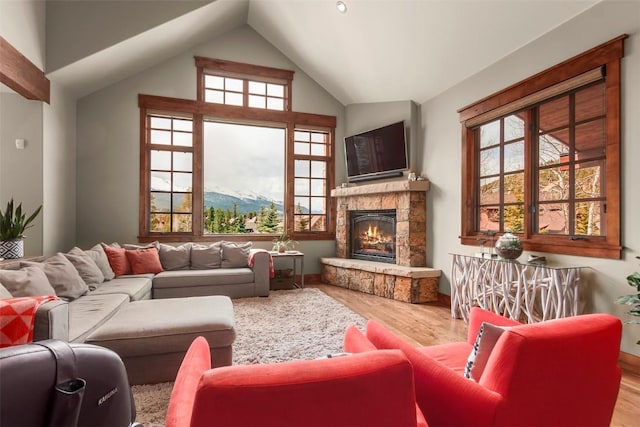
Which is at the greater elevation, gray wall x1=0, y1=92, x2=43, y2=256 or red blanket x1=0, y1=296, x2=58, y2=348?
gray wall x1=0, y1=92, x2=43, y2=256

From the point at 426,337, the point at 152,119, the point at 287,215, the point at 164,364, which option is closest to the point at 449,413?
the point at 164,364

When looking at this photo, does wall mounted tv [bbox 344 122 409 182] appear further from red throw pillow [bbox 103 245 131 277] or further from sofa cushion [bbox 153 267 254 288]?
red throw pillow [bbox 103 245 131 277]

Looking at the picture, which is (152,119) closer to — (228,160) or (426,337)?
(228,160)

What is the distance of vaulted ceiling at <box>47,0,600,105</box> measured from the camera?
3.22 metres

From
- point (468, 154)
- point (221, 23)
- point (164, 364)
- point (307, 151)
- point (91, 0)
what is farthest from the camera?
point (307, 151)

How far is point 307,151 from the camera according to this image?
232 inches

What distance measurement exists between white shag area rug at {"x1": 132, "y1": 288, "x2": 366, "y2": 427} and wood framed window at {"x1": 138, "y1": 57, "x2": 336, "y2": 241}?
1651 mm

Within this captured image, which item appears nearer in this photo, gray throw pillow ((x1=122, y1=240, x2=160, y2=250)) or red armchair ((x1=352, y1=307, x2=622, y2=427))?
red armchair ((x1=352, y1=307, x2=622, y2=427))

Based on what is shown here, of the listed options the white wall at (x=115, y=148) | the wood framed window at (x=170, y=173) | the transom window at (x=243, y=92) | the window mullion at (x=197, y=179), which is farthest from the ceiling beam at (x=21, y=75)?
the transom window at (x=243, y=92)

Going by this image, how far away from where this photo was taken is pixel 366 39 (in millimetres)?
4309

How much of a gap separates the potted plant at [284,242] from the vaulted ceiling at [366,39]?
2.71 m

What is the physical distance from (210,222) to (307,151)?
6.97 feet

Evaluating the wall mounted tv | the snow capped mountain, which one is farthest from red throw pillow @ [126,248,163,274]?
the wall mounted tv

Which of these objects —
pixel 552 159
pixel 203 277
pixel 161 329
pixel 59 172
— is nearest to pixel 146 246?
pixel 203 277
